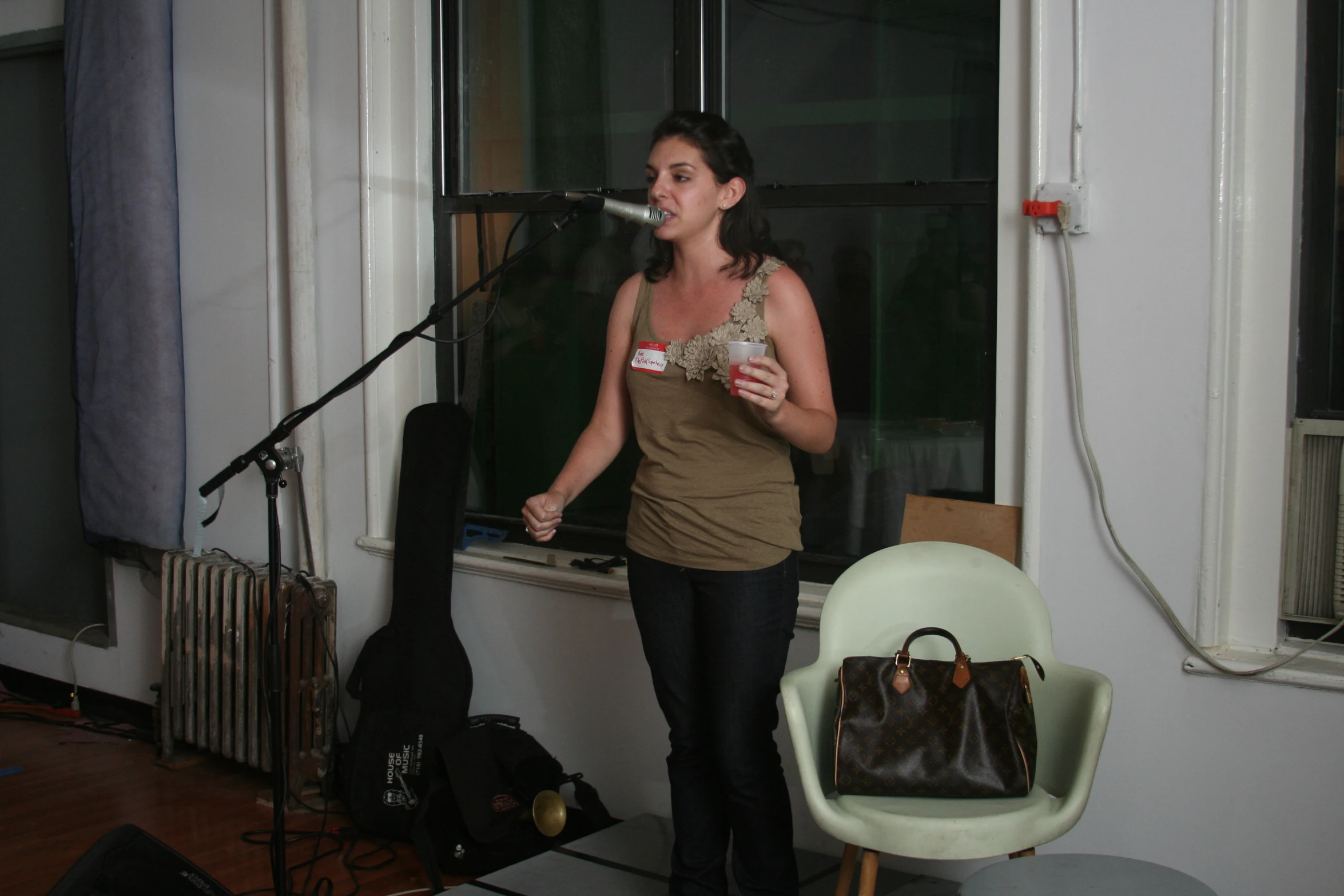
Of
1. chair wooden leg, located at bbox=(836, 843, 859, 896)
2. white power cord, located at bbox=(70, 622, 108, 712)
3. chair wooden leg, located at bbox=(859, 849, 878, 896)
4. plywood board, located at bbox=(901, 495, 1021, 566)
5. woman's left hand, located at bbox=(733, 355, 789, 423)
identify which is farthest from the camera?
white power cord, located at bbox=(70, 622, 108, 712)

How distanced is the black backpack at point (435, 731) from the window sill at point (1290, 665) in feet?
4.84

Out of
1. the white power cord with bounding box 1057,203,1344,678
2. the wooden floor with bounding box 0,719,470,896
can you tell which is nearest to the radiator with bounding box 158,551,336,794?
the wooden floor with bounding box 0,719,470,896

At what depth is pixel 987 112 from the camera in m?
2.34

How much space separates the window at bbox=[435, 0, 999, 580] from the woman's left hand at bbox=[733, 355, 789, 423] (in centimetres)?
83

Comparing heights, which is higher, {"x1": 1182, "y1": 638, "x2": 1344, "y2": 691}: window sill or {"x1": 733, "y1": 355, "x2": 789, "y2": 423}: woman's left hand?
{"x1": 733, "y1": 355, "x2": 789, "y2": 423}: woman's left hand

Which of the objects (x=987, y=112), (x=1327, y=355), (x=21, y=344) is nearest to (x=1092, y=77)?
(x=987, y=112)

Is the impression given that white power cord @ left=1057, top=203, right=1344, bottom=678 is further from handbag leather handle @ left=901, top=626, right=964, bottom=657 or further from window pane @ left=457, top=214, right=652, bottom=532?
window pane @ left=457, top=214, right=652, bottom=532

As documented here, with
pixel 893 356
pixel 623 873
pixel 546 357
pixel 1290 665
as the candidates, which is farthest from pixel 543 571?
pixel 1290 665

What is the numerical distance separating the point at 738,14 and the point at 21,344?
125 inches

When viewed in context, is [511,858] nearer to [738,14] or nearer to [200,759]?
[200,759]

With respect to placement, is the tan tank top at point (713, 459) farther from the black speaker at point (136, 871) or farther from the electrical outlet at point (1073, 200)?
the black speaker at point (136, 871)

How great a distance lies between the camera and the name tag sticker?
1995 mm

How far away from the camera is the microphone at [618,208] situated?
6.06ft

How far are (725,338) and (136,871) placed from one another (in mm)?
1248
